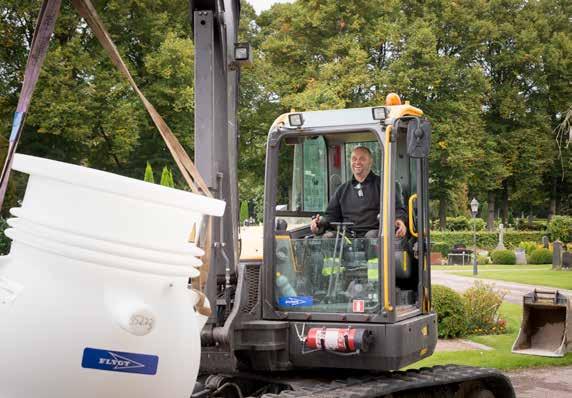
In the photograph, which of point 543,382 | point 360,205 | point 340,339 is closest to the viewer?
point 340,339

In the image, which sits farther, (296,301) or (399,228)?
(399,228)

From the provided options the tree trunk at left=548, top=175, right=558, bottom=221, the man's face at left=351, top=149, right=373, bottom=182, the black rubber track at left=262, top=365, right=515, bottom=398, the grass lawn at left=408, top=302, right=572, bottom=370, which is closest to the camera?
the black rubber track at left=262, top=365, right=515, bottom=398

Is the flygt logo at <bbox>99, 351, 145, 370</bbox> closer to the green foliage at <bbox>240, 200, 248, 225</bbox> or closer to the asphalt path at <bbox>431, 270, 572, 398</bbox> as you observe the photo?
the green foliage at <bbox>240, 200, 248, 225</bbox>

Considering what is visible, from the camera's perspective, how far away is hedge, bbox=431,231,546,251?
4262 centimetres

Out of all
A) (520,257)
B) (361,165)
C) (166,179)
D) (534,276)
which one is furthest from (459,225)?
(361,165)

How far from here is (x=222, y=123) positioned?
17.9 feet

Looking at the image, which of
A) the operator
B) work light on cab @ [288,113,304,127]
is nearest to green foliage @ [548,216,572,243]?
the operator

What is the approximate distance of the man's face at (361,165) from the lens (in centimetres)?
592

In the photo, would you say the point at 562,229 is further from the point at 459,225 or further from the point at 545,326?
the point at 545,326

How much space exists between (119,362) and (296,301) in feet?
9.79

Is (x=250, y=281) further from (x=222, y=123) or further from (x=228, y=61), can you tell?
(x=228, y=61)

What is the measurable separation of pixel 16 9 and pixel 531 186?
112ft

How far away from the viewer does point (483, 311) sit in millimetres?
14477

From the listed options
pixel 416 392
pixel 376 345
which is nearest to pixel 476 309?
pixel 416 392
